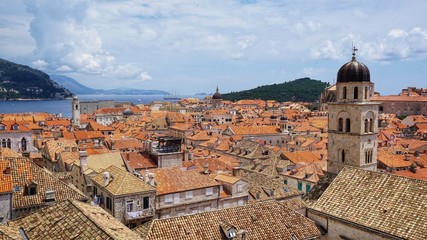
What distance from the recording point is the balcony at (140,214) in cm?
2911

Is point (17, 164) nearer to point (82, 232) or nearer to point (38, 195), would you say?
point (38, 195)

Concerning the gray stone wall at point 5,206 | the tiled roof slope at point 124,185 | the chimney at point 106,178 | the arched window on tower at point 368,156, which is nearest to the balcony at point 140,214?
the tiled roof slope at point 124,185

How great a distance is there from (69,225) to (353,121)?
2329 centimetres

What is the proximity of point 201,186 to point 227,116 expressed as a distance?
116 metres

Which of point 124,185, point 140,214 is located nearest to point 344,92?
point 140,214

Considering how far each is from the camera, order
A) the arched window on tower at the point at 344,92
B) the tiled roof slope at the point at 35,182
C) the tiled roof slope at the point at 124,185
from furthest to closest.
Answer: the arched window on tower at the point at 344,92, the tiled roof slope at the point at 124,185, the tiled roof slope at the point at 35,182

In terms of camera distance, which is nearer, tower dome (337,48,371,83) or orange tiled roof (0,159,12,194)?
orange tiled roof (0,159,12,194)

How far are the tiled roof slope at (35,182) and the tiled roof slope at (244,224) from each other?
19.7 ft

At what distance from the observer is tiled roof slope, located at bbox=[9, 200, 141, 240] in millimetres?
16438

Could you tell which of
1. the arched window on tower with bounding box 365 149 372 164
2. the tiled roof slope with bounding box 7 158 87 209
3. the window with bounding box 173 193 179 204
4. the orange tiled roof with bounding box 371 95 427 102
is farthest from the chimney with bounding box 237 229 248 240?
the orange tiled roof with bounding box 371 95 427 102

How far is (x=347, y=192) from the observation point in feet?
83.3

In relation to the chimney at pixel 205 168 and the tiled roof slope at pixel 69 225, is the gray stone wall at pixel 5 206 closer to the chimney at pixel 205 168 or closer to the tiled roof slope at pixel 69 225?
the tiled roof slope at pixel 69 225

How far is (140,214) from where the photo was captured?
98.4 feet

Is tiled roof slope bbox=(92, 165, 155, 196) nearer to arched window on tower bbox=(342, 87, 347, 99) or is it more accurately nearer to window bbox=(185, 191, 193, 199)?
window bbox=(185, 191, 193, 199)
